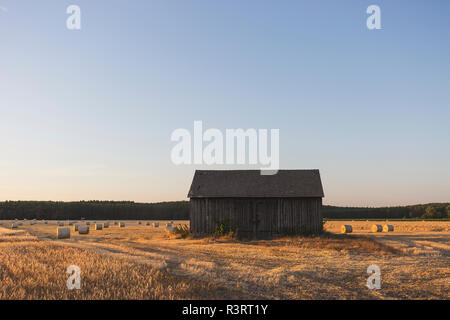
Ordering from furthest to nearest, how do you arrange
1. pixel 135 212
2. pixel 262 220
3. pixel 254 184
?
pixel 135 212
pixel 254 184
pixel 262 220

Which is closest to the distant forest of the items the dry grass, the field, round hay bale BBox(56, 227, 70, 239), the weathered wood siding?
round hay bale BBox(56, 227, 70, 239)

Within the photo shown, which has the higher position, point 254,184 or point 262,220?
point 254,184

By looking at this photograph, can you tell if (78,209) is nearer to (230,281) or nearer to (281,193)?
(281,193)

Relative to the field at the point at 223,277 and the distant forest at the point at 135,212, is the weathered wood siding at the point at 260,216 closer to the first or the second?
the field at the point at 223,277

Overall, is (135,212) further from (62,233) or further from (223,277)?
(223,277)

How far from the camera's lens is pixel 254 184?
99.3 feet

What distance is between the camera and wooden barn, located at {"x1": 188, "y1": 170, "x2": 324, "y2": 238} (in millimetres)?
28453

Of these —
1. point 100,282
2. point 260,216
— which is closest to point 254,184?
point 260,216

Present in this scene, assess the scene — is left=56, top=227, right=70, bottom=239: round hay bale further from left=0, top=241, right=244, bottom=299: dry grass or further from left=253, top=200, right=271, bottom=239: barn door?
left=0, top=241, right=244, bottom=299: dry grass

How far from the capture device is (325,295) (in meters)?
9.38

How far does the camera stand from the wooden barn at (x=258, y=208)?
2845cm

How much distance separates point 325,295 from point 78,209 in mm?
75833

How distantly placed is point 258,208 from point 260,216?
601 mm
